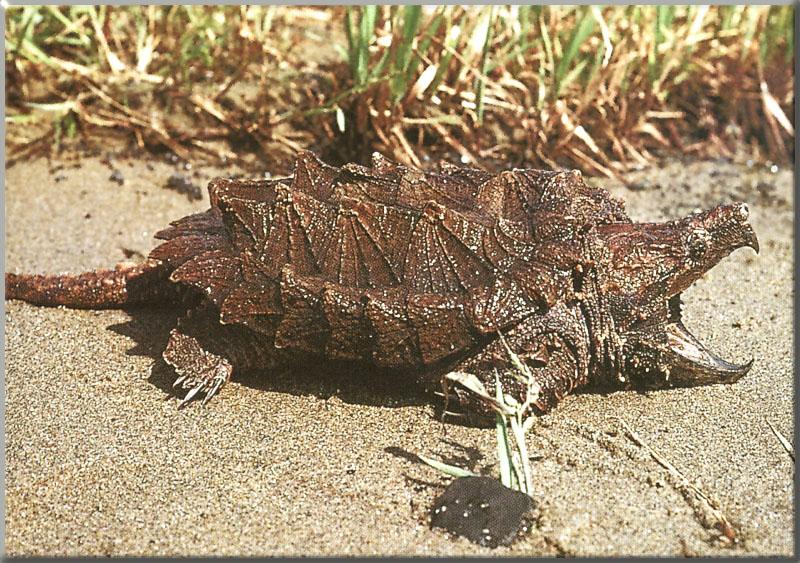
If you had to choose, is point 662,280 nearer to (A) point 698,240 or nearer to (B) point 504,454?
(A) point 698,240

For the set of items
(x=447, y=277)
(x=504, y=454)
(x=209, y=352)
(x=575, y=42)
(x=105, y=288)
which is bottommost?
(x=105, y=288)

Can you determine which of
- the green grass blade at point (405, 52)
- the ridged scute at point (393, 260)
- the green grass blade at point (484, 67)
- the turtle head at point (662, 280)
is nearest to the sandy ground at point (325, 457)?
the turtle head at point (662, 280)

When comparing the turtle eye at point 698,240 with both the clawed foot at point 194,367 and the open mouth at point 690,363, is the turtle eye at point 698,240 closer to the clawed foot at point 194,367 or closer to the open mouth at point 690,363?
the open mouth at point 690,363

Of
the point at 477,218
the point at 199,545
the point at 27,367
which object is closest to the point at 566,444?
the point at 477,218

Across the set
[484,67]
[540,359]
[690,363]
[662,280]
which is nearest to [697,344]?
[690,363]

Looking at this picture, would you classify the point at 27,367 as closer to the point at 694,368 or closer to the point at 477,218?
the point at 477,218

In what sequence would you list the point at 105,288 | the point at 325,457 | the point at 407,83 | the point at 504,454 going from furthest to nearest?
the point at 407,83 → the point at 105,288 → the point at 325,457 → the point at 504,454

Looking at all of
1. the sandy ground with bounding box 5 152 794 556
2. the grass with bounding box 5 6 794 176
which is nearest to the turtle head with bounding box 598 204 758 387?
the sandy ground with bounding box 5 152 794 556
